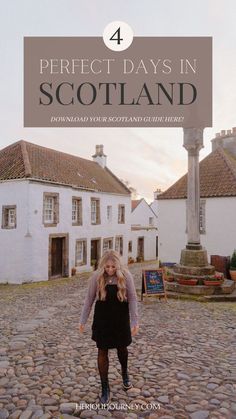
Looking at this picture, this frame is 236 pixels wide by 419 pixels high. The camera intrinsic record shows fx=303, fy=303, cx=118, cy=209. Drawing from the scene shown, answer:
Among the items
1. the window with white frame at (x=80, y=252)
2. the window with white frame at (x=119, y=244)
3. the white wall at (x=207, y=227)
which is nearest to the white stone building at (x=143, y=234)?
the window with white frame at (x=119, y=244)

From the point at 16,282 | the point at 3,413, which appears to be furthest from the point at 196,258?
the point at 16,282

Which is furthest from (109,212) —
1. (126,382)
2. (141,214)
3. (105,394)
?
(105,394)

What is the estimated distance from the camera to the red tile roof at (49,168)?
56.0ft

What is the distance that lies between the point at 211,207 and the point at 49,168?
10.1m

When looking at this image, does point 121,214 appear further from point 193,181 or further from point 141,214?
point 193,181

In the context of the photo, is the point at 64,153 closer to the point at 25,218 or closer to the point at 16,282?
the point at 25,218

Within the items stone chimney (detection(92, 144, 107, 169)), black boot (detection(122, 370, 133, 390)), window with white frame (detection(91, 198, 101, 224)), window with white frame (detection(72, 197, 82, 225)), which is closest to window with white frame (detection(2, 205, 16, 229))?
window with white frame (detection(72, 197, 82, 225))

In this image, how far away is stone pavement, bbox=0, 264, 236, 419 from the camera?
3.63 m

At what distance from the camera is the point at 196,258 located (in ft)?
37.0

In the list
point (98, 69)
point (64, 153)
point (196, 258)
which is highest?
point (64, 153)

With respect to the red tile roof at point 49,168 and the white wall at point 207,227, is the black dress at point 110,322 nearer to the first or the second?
the red tile roof at point 49,168

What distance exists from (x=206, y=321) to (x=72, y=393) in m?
4.55

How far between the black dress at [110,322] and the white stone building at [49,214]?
13223mm

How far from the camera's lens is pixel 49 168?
1889cm
